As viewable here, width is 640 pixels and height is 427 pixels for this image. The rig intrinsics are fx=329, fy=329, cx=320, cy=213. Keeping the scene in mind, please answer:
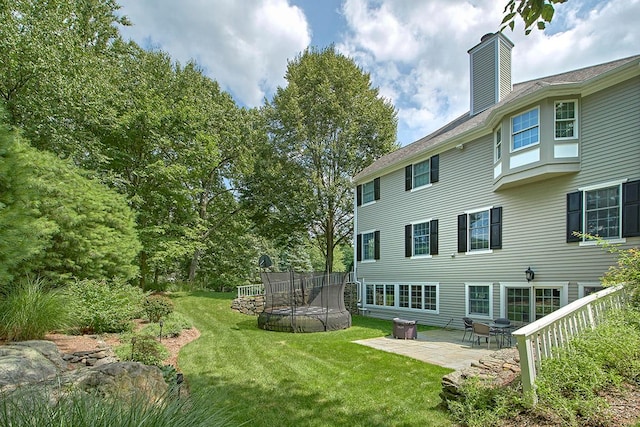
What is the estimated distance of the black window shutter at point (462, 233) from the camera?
1145 centimetres

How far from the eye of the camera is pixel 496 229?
34.3 ft

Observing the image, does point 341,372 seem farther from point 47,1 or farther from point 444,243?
point 47,1

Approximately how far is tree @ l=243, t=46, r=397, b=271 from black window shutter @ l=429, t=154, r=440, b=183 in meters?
6.61

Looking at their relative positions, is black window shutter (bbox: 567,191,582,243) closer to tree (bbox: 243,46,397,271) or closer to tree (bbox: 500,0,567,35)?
tree (bbox: 500,0,567,35)

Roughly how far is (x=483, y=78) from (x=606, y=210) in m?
7.24

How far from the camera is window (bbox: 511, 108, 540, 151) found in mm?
8979

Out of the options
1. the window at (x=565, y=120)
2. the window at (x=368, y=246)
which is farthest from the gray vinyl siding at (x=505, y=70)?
the window at (x=368, y=246)

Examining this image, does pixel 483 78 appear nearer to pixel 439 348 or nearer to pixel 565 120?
pixel 565 120

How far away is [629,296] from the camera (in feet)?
18.2

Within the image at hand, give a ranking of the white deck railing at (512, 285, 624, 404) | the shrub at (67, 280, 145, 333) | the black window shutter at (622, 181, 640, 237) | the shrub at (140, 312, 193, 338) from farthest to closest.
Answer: the shrub at (140, 312, 193, 338), the black window shutter at (622, 181, 640, 237), the shrub at (67, 280, 145, 333), the white deck railing at (512, 285, 624, 404)

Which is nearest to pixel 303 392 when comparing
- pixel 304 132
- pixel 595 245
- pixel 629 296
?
pixel 629 296

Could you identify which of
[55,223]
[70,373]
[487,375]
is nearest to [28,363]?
[70,373]

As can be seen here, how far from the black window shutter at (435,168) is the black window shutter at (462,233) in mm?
1901

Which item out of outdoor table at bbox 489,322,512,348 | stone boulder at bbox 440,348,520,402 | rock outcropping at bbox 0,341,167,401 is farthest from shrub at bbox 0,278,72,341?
outdoor table at bbox 489,322,512,348
